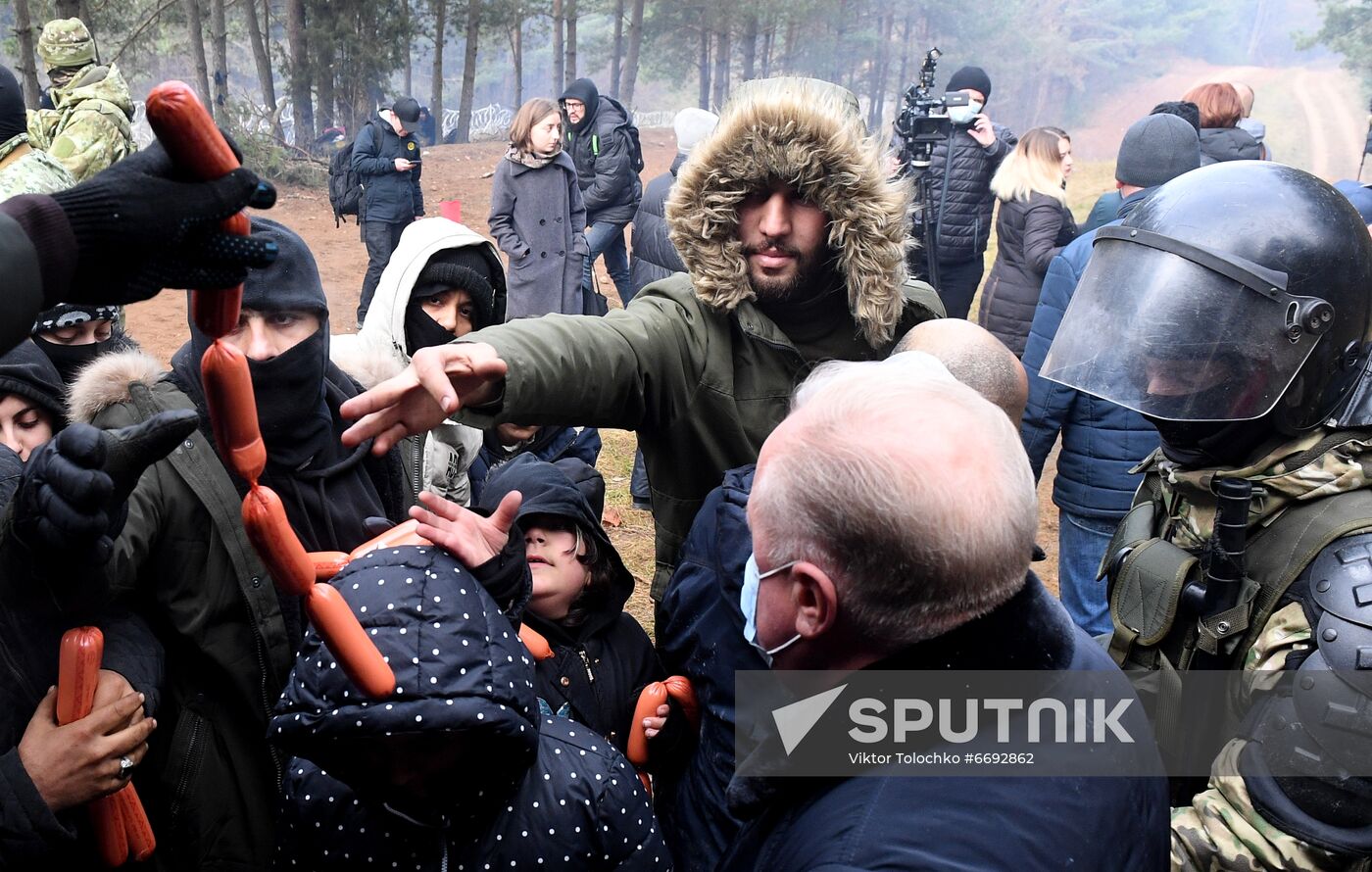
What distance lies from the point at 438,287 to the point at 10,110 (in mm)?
2446

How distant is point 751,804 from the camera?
151cm

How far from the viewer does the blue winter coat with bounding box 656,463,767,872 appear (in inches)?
75.9

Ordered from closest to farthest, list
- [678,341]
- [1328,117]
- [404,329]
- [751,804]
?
[751,804] < [678,341] < [404,329] < [1328,117]

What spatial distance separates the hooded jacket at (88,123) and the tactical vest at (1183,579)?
5.83 m

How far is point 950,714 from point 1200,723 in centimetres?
122

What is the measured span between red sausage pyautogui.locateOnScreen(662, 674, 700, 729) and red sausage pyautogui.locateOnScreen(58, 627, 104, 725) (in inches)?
47.1

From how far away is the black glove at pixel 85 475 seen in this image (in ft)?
5.55

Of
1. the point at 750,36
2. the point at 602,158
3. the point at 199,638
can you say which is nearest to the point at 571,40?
the point at 750,36

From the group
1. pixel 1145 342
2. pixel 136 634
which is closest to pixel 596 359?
pixel 136 634

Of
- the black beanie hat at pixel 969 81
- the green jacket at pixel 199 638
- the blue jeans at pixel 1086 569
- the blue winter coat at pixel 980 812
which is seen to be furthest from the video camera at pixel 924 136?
the blue winter coat at pixel 980 812

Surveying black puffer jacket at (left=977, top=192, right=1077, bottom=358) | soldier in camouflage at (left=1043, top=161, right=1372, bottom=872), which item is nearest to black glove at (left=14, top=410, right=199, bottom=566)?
soldier in camouflage at (left=1043, top=161, right=1372, bottom=872)

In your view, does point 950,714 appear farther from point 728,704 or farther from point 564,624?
point 564,624

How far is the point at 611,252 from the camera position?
10305 mm

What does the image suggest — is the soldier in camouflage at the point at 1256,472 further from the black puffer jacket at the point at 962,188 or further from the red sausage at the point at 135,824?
the black puffer jacket at the point at 962,188
